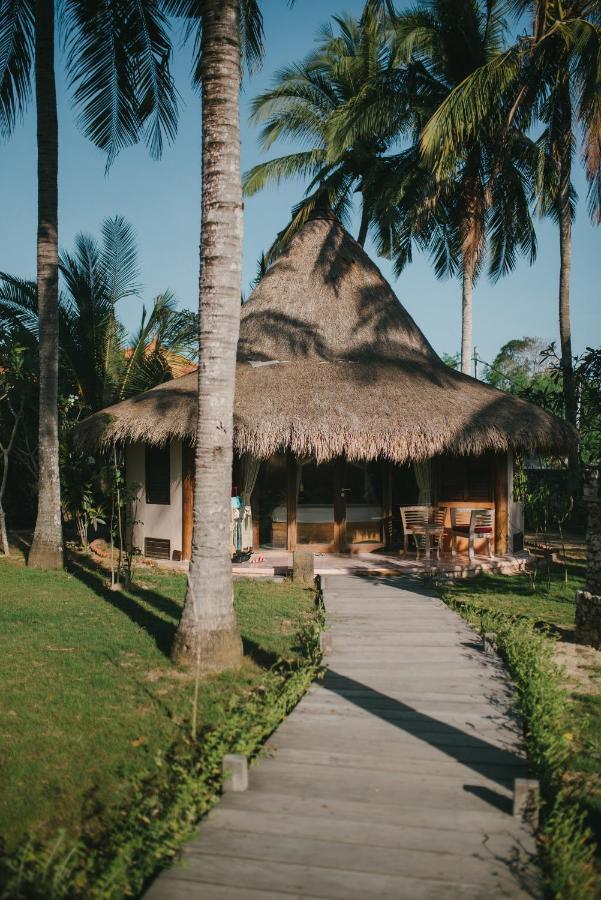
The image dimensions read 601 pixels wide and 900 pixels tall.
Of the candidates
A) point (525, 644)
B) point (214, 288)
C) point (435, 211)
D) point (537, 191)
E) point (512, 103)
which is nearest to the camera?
point (214, 288)

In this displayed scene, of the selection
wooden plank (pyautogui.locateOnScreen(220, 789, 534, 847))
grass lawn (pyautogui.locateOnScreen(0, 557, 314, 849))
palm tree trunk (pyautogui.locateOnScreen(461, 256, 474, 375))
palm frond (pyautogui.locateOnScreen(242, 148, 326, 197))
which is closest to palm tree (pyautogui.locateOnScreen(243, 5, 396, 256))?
palm frond (pyautogui.locateOnScreen(242, 148, 326, 197))

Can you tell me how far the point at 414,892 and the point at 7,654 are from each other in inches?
188

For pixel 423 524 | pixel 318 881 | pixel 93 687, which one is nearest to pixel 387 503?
pixel 423 524

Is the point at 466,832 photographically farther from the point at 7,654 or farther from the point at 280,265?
the point at 280,265

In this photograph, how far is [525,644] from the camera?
6.13 m

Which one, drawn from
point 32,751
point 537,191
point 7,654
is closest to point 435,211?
point 537,191

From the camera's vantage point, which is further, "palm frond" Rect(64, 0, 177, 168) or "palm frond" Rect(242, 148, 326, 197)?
"palm frond" Rect(242, 148, 326, 197)

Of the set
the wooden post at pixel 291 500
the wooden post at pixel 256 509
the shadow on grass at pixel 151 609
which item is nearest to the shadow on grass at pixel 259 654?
the shadow on grass at pixel 151 609

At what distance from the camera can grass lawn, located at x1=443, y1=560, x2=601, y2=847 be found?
13.1ft

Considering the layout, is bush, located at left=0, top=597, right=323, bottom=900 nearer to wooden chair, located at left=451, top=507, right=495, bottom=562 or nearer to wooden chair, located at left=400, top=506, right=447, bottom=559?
wooden chair, located at left=400, top=506, right=447, bottom=559

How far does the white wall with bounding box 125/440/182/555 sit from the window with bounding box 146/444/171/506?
0.09 metres

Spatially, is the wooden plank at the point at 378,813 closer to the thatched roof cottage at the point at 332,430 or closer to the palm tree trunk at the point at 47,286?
the thatched roof cottage at the point at 332,430

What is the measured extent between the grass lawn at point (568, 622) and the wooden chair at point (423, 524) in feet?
2.90

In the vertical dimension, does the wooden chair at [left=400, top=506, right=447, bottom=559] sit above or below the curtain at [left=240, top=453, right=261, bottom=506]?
below
